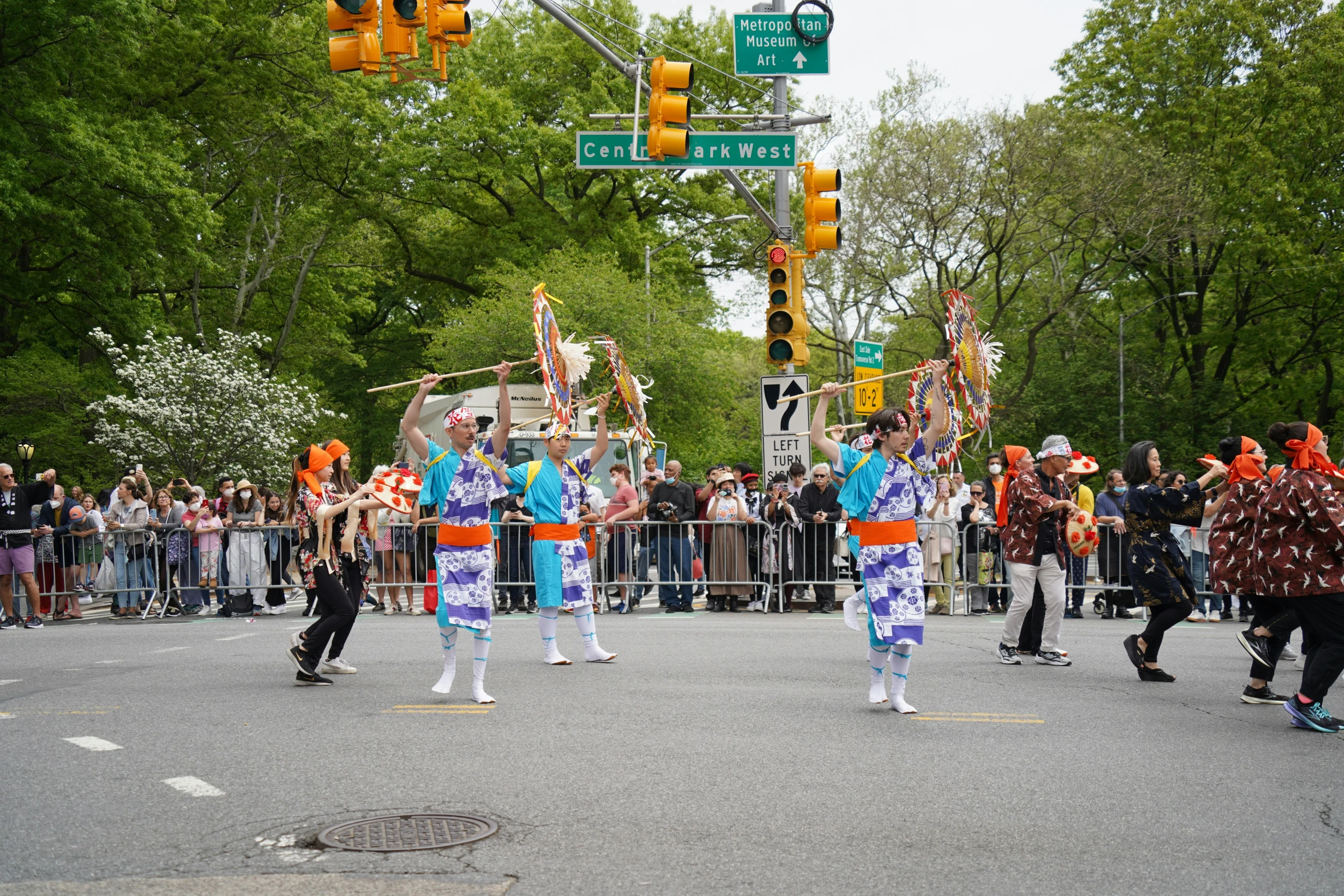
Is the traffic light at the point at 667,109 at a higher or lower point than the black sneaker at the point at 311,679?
higher

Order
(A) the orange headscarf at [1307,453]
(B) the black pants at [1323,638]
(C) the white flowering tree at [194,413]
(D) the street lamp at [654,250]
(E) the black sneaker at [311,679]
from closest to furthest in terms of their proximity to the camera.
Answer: (B) the black pants at [1323,638] < (A) the orange headscarf at [1307,453] < (E) the black sneaker at [311,679] < (C) the white flowering tree at [194,413] < (D) the street lamp at [654,250]

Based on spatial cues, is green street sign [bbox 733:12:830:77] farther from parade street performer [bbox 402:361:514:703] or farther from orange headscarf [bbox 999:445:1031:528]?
parade street performer [bbox 402:361:514:703]

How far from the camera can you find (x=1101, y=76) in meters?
34.8

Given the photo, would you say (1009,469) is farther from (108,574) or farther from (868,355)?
(108,574)

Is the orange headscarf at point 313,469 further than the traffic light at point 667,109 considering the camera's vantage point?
No

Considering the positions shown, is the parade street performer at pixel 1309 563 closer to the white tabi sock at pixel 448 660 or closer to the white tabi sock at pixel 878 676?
the white tabi sock at pixel 878 676

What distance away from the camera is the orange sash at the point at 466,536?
8.81 metres

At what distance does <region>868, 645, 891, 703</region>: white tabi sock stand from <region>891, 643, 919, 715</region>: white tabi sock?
14 centimetres

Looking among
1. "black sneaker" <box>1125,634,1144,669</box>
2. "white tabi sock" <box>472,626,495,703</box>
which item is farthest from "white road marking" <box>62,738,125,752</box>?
"black sneaker" <box>1125,634,1144,669</box>

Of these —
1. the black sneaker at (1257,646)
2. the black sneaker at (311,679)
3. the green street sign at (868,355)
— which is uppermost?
the green street sign at (868,355)

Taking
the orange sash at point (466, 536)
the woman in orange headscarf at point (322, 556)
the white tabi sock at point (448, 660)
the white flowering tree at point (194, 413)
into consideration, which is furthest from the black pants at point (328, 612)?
the white flowering tree at point (194, 413)

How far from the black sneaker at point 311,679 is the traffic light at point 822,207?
7179 millimetres

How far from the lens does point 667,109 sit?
13477 millimetres

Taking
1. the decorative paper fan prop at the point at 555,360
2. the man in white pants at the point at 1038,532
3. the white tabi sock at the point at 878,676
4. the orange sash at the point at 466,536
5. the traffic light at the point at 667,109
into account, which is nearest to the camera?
the white tabi sock at the point at 878,676
